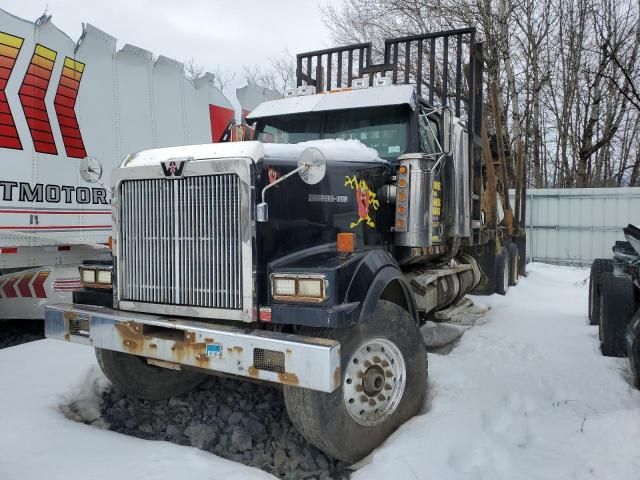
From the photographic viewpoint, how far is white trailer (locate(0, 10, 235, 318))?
5285mm

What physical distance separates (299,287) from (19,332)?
545 cm

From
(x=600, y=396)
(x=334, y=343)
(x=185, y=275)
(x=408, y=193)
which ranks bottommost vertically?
(x=600, y=396)

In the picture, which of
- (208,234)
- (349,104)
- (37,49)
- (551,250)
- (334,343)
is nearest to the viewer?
(334,343)

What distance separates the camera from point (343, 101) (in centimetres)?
484

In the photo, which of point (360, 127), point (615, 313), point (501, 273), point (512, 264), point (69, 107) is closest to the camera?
point (360, 127)

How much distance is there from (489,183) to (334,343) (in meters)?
5.79

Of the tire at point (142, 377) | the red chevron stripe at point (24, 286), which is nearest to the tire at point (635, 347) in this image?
the tire at point (142, 377)

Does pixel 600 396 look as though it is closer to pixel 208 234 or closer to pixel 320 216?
pixel 320 216

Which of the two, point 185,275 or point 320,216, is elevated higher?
point 320,216

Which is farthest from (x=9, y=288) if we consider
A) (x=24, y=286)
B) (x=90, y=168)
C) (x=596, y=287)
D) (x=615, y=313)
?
(x=596, y=287)

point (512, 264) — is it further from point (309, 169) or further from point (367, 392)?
point (309, 169)

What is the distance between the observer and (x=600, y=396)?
4.19 metres

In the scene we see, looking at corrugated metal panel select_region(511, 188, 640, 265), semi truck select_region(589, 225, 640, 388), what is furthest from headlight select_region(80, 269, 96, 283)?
corrugated metal panel select_region(511, 188, 640, 265)

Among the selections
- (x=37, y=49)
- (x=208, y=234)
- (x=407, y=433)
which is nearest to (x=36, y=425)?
(x=208, y=234)
